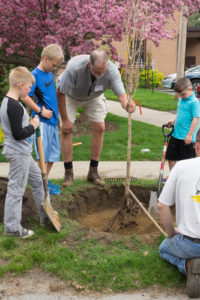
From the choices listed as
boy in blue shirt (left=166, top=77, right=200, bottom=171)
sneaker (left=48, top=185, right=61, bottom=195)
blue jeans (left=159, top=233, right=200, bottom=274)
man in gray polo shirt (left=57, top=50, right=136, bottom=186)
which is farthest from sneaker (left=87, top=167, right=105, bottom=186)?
blue jeans (left=159, top=233, right=200, bottom=274)

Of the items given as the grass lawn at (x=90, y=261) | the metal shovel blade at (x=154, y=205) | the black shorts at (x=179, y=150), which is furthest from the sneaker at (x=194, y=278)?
the black shorts at (x=179, y=150)

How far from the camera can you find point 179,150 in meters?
5.40

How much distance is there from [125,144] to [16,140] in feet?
15.3

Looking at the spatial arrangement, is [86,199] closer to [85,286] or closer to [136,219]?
[136,219]

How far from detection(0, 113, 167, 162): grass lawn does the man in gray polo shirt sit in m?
1.61

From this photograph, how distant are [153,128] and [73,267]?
6721 mm

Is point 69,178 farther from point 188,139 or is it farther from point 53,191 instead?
point 188,139

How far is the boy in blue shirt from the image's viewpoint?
5.05 m

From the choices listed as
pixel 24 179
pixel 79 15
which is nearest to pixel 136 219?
pixel 24 179

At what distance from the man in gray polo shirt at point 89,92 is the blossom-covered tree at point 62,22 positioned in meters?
3.07

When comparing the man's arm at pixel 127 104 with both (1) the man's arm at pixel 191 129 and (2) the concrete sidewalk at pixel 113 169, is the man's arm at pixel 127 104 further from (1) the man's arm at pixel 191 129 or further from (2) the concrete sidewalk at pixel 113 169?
(2) the concrete sidewalk at pixel 113 169

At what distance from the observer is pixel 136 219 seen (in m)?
4.80

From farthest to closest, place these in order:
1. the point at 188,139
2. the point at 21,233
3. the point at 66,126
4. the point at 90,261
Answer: the point at 66,126 < the point at 188,139 < the point at 21,233 < the point at 90,261

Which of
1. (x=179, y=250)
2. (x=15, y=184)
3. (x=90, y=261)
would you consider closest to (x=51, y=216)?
(x=15, y=184)
